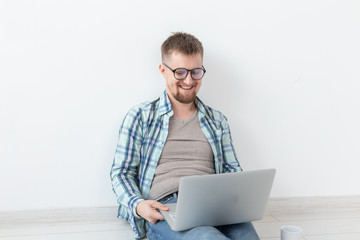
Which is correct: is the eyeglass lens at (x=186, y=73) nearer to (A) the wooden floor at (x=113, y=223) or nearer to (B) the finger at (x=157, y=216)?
(B) the finger at (x=157, y=216)

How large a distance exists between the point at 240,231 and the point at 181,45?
73cm

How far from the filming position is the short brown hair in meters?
1.47

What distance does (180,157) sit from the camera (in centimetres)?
151

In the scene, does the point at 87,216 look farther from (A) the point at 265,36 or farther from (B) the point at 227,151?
(A) the point at 265,36

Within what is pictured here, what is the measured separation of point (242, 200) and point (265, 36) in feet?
2.92

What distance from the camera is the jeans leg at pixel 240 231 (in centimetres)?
128

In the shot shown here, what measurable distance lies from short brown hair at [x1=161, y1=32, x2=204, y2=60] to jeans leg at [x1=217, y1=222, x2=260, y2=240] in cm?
67

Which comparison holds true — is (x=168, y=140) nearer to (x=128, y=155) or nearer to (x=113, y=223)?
(x=128, y=155)

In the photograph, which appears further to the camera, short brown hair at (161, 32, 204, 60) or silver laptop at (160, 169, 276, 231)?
short brown hair at (161, 32, 204, 60)

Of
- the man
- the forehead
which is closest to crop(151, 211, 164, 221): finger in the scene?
the man

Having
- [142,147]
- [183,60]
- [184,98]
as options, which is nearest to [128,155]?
[142,147]

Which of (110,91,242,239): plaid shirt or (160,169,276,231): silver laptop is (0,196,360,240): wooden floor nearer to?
(110,91,242,239): plaid shirt

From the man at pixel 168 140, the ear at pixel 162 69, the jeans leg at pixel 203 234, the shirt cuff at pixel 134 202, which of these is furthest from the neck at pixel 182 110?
the jeans leg at pixel 203 234

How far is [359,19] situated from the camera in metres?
1.86
